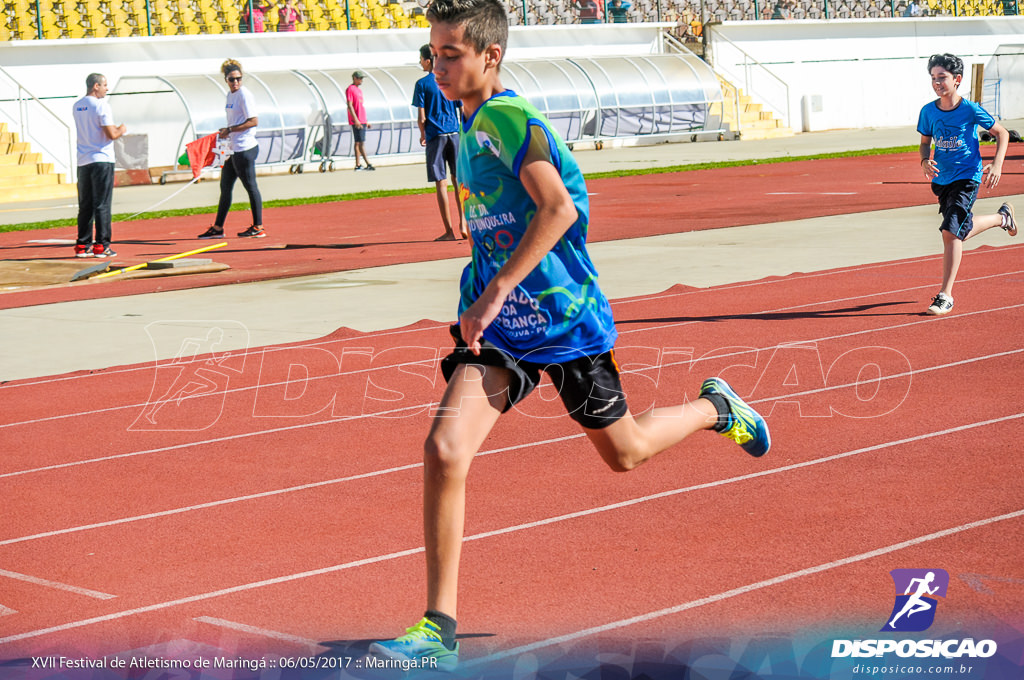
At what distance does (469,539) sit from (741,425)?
3.65 feet

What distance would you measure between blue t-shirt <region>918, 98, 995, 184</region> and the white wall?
126 feet

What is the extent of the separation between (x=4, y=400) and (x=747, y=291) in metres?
5.90

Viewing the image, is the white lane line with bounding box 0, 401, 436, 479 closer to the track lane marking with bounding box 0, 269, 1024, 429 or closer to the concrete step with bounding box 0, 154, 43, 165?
the track lane marking with bounding box 0, 269, 1024, 429

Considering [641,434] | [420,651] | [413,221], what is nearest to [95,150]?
[413,221]

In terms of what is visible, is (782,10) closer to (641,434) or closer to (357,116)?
(357,116)

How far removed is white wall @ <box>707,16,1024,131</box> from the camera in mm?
48000

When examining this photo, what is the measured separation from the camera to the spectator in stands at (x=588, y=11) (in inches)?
1804

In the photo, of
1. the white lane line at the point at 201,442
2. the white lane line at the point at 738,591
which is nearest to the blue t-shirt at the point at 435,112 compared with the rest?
the white lane line at the point at 201,442

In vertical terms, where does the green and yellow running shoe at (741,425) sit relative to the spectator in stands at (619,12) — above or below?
below

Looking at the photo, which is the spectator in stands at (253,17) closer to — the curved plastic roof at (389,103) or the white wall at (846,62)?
the curved plastic roof at (389,103)

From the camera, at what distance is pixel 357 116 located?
34.8 m

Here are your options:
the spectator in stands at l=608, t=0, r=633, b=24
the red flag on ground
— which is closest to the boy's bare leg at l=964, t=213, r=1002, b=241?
the red flag on ground

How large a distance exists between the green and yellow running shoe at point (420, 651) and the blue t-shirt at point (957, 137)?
715cm

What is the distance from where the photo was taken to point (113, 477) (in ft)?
21.0
